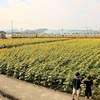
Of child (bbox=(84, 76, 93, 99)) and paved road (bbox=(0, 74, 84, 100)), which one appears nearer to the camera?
child (bbox=(84, 76, 93, 99))

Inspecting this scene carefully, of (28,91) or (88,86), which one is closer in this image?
(88,86)

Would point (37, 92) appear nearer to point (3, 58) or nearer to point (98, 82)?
point (98, 82)

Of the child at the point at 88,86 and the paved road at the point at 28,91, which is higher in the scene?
the child at the point at 88,86

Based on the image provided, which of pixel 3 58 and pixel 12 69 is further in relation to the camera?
pixel 3 58

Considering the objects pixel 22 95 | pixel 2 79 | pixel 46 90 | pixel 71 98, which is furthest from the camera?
pixel 2 79

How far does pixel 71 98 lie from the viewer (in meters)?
7.57

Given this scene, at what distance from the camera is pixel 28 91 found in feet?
28.2

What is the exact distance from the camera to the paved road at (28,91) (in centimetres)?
780

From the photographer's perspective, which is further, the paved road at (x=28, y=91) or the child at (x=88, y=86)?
the paved road at (x=28, y=91)

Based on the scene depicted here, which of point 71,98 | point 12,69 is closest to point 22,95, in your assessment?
point 71,98

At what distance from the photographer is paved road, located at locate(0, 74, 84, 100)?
7802 mm

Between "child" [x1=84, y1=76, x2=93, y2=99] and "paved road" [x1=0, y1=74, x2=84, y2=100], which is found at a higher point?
"child" [x1=84, y1=76, x2=93, y2=99]

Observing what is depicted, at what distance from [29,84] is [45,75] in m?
0.85

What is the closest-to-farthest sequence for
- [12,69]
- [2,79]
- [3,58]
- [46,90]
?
[46,90] < [2,79] < [12,69] < [3,58]
